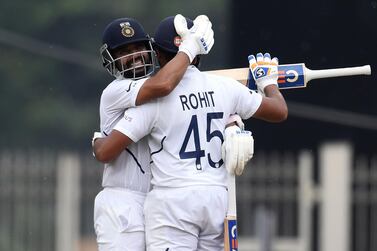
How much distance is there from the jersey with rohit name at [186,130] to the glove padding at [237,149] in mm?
81

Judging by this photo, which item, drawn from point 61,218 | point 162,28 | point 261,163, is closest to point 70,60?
point 61,218

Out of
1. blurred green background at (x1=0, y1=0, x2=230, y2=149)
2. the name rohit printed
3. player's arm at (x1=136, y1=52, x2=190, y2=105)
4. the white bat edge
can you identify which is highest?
blurred green background at (x1=0, y1=0, x2=230, y2=149)

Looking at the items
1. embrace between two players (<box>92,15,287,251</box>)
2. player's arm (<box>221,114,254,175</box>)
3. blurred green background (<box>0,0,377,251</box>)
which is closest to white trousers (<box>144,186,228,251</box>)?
embrace between two players (<box>92,15,287,251</box>)

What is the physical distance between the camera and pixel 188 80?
20.4 feet

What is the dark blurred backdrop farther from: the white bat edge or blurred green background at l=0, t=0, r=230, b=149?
the white bat edge

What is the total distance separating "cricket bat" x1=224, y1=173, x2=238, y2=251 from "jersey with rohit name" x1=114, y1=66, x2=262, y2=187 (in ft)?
0.12

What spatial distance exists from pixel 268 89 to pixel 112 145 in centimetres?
77

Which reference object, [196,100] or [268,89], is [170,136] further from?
[268,89]

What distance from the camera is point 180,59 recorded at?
20.0 ft

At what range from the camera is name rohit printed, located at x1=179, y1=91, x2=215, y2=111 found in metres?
6.14

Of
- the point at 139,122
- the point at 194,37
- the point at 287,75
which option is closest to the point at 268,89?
the point at 287,75

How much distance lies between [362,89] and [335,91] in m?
0.22

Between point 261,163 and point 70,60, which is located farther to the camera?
point 70,60

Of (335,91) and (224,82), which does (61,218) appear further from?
(224,82)
